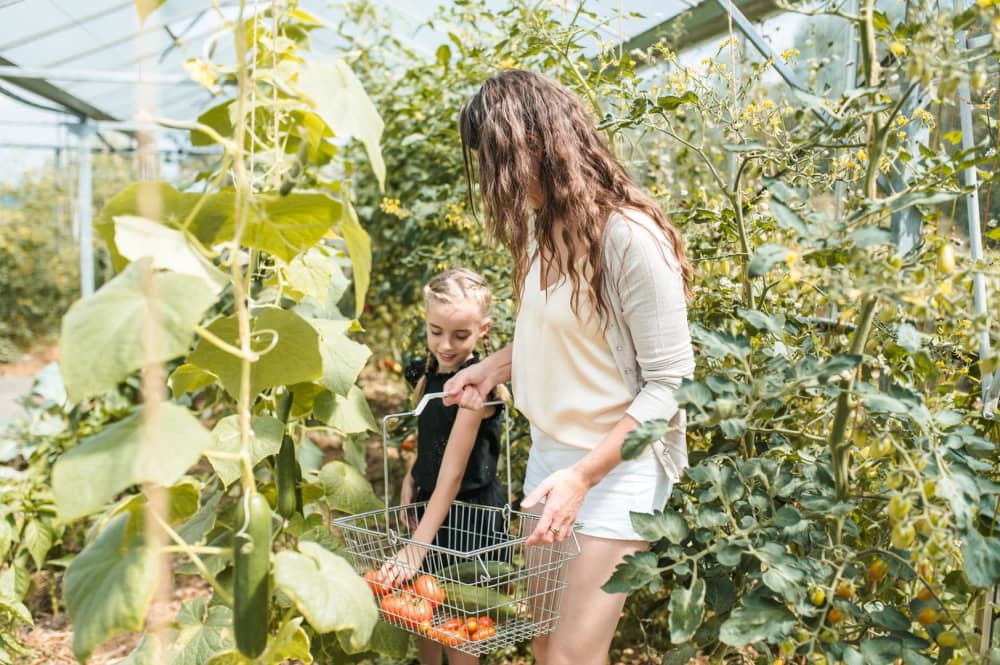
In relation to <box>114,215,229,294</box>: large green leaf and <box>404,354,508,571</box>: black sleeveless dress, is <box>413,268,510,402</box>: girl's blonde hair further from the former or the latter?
<box>114,215,229,294</box>: large green leaf

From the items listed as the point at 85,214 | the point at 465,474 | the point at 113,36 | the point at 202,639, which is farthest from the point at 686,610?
the point at 85,214

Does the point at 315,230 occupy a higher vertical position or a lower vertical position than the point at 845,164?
lower

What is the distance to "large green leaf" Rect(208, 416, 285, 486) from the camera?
1530 mm

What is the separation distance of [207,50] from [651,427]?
0.75 m

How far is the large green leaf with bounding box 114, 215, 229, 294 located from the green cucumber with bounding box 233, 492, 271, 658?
0.89ft

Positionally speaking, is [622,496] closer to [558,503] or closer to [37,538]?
[558,503]

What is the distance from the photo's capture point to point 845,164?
185 cm

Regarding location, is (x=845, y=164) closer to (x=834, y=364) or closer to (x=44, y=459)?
(x=834, y=364)

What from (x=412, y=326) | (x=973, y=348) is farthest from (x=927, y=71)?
(x=412, y=326)

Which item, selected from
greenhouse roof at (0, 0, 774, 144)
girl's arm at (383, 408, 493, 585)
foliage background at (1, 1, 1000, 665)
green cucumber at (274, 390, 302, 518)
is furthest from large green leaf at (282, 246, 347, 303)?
greenhouse roof at (0, 0, 774, 144)

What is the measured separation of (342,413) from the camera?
1932 mm

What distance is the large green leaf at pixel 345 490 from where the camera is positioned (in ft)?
6.73

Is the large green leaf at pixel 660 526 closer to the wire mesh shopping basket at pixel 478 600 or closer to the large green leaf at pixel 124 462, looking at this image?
the wire mesh shopping basket at pixel 478 600

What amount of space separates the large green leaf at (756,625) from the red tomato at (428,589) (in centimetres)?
52
